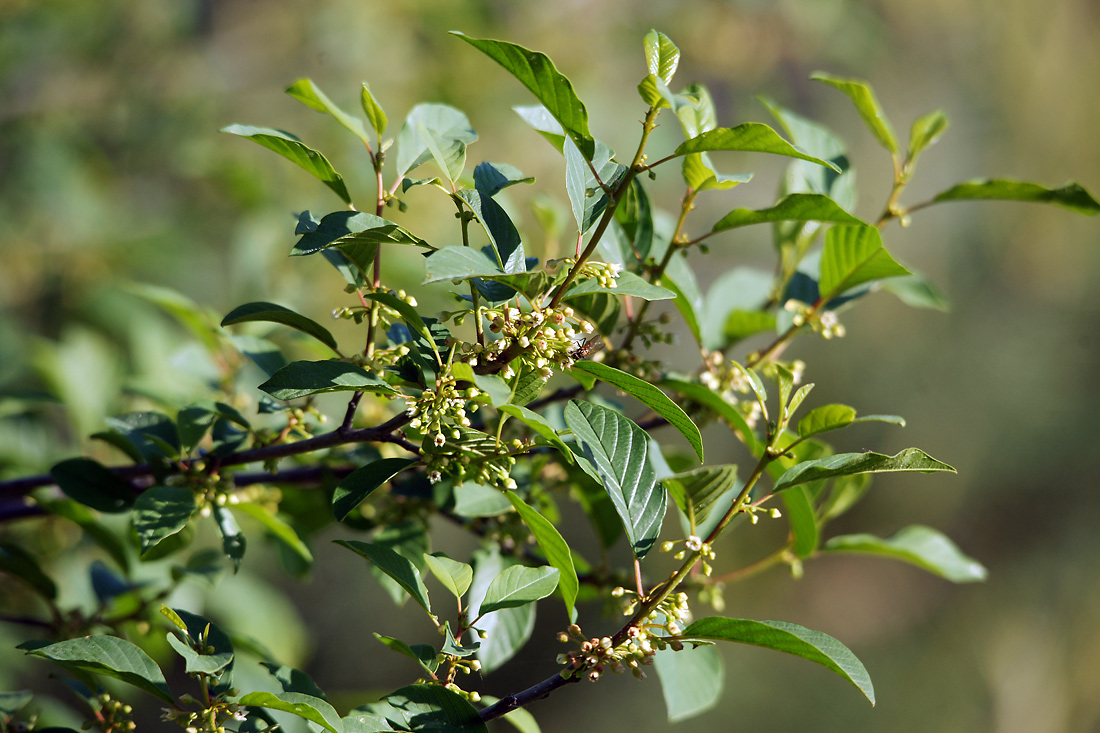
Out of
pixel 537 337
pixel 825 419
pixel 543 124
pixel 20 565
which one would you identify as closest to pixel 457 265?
pixel 537 337

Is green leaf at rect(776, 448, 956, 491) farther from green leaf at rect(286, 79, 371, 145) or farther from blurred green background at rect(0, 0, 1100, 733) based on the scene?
blurred green background at rect(0, 0, 1100, 733)

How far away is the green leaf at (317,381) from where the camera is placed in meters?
0.49

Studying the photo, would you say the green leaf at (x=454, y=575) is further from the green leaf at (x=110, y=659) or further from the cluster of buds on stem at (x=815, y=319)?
the cluster of buds on stem at (x=815, y=319)

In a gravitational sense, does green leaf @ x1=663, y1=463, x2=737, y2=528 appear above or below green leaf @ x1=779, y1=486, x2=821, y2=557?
above

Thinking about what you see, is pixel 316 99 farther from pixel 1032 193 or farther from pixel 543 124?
pixel 1032 193

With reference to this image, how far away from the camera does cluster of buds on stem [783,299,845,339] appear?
75cm

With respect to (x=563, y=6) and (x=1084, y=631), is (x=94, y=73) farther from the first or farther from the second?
(x=1084, y=631)

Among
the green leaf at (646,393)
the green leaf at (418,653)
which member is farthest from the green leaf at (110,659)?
the green leaf at (646,393)

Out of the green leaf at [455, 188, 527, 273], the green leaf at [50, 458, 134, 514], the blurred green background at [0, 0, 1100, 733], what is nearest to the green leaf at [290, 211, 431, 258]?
the green leaf at [455, 188, 527, 273]

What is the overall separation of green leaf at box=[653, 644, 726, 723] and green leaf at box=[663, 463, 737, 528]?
0.49 feet

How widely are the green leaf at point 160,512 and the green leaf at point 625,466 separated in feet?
1.05

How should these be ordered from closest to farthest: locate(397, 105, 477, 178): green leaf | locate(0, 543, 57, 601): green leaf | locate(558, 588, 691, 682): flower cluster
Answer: locate(558, 588, 691, 682): flower cluster, locate(397, 105, 477, 178): green leaf, locate(0, 543, 57, 601): green leaf

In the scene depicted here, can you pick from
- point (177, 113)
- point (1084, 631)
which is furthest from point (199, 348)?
point (1084, 631)

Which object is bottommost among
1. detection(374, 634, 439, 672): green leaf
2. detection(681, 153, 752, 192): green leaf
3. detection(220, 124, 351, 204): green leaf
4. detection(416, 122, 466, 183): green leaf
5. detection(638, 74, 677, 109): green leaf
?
detection(374, 634, 439, 672): green leaf
